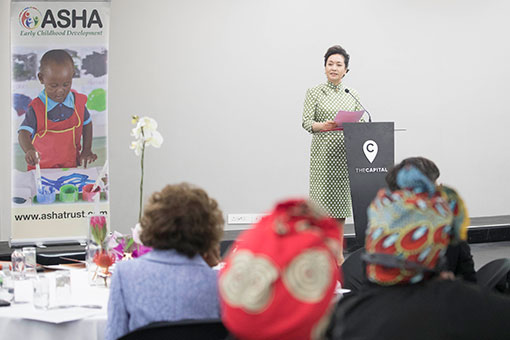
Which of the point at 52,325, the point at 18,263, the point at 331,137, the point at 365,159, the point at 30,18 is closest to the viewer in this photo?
the point at 52,325

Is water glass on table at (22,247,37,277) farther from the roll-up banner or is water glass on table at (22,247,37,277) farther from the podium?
the podium

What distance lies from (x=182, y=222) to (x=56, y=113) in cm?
400

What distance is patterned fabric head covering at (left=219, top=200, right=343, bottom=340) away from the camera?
121 cm

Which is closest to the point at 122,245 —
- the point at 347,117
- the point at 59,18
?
the point at 347,117

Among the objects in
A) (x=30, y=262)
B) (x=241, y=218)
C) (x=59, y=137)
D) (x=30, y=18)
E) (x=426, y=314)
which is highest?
(x=30, y=18)

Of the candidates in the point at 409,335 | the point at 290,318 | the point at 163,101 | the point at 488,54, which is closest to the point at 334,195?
the point at 163,101

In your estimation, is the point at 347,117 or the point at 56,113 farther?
the point at 56,113

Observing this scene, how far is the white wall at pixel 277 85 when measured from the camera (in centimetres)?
774

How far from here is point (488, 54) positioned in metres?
9.00

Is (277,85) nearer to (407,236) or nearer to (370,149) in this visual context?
(370,149)

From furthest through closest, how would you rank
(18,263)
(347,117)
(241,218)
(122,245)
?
(241,218) → (347,117) → (122,245) → (18,263)

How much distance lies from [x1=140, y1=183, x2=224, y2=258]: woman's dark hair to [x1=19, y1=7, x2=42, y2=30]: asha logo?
407 centimetres

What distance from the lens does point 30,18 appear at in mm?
5953

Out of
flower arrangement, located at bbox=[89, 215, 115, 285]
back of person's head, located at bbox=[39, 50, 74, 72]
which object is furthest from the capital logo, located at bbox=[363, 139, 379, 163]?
flower arrangement, located at bbox=[89, 215, 115, 285]
